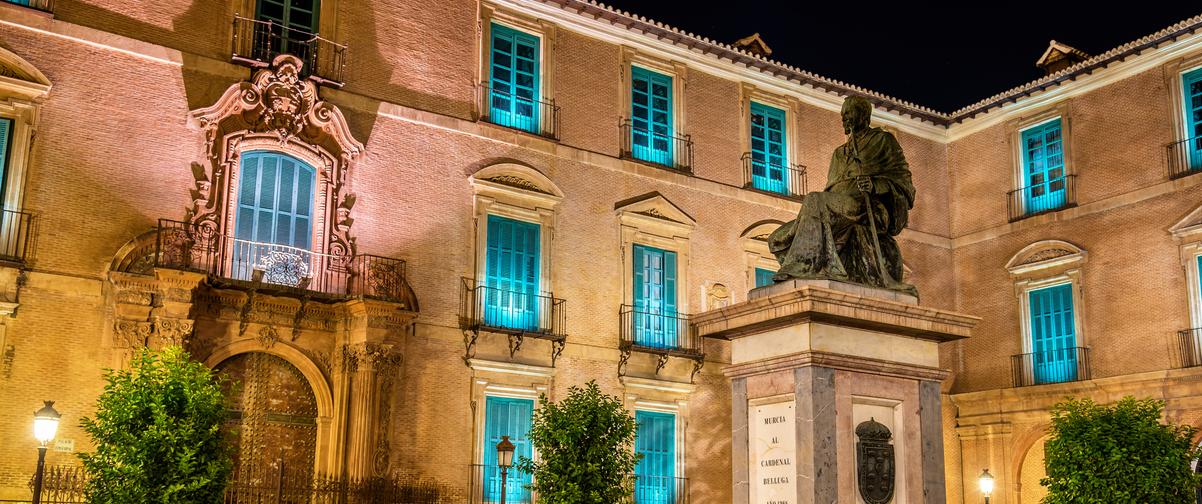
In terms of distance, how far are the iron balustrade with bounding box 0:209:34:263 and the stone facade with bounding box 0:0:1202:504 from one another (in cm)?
7

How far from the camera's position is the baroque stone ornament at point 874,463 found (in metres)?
9.93

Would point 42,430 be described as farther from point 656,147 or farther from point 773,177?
point 773,177

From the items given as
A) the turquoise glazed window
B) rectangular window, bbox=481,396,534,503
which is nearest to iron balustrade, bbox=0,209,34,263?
rectangular window, bbox=481,396,534,503

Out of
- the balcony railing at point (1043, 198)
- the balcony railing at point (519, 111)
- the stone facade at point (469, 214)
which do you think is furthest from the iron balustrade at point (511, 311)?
the balcony railing at point (1043, 198)

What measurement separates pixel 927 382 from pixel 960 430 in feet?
56.6

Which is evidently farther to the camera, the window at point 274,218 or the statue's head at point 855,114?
the window at point 274,218

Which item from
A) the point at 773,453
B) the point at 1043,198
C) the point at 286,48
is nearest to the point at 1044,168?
the point at 1043,198

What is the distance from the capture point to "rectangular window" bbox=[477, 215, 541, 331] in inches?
834

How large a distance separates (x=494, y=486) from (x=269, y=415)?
4.11 metres

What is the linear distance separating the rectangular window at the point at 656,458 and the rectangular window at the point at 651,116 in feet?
17.0

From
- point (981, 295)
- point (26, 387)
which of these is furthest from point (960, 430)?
point (26, 387)

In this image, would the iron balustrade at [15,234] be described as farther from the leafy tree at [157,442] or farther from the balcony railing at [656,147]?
the balcony railing at [656,147]

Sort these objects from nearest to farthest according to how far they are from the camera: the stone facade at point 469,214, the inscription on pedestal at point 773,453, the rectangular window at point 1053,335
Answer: the inscription on pedestal at point 773,453 → the stone facade at point 469,214 → the rectangular window at point 1053,335

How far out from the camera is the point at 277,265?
1862 centimetres
